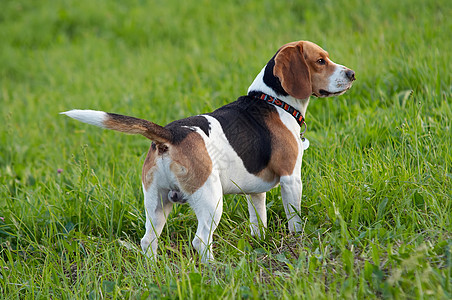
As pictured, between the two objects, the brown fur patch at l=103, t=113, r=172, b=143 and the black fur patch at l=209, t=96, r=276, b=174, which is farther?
the black fur patch at l=209, t=96, r=276, b=174

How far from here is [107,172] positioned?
4.61 metres

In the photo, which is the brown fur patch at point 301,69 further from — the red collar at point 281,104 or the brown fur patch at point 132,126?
the brown fur patch at point 132,126

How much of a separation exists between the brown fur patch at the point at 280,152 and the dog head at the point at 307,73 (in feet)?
0.83

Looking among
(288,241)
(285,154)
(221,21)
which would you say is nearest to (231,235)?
(288,241)

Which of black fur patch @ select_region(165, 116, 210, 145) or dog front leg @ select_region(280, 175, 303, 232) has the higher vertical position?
black fur patch @ select_region(165, 116, 210, 145)

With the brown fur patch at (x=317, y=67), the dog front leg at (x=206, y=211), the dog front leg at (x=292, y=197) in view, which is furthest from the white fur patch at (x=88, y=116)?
the brown fur patch at (x=317, y=67)

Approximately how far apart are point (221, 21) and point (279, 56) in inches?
223

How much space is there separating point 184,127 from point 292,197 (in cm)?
87

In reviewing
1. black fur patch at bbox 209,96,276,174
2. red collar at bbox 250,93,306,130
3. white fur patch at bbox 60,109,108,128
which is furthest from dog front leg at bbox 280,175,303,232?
white fur patch at bbox 60,109,108,128

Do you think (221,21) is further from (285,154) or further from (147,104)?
(285,154)

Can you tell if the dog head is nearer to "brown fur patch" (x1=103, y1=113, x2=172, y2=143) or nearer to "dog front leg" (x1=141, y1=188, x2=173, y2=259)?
"brown fur patch" (x1=103, y1=113, x2=172, y2=143)

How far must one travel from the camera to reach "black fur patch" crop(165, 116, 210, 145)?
119 inches

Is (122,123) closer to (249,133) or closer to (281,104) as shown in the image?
(249,133)

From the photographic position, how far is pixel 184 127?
3104 millimetres
